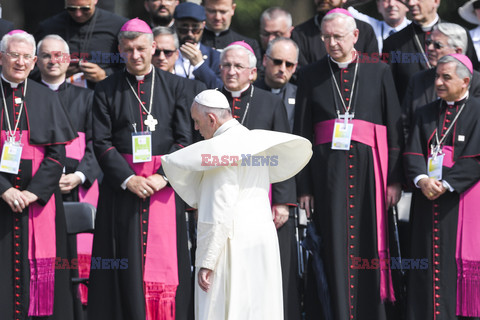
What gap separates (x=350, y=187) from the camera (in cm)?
A: 827

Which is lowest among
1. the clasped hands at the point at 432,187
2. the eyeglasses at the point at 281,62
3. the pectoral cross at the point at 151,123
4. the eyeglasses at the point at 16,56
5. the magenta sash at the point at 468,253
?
the magenta sash at the point at 468,253

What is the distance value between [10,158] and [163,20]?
2.87 m

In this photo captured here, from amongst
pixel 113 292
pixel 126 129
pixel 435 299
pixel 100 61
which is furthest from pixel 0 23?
pixel 435 299

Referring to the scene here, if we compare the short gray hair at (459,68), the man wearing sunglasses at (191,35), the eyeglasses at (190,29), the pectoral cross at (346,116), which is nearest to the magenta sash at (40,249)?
the man wearing sunglasses at (191,35)

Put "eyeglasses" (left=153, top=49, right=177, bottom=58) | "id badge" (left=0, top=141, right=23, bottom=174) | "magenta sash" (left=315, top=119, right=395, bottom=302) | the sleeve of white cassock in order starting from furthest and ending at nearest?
"eyeglasses" (left=153, top=49, right=177, bottom=58), "magenta sash" (left=315, top=119, right=395, bottom=302), "id badge" (left=0, top=141, right=23, bottom=174), the sleeve of white cassock

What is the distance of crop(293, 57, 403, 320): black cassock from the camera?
26.7 ft

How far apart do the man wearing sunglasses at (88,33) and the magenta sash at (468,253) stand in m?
3.47

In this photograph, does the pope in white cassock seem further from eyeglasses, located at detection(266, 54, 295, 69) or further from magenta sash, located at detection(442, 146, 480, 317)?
eyeglasses, located at detection(266, 54, 295, 69)

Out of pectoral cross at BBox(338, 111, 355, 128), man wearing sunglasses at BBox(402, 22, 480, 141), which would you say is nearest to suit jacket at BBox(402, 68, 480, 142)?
man wearing sunglasses at BBox(402, 22, 480, 141)

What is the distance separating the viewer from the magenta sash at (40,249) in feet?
25.7

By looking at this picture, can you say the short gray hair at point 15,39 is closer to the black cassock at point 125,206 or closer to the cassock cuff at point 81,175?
the black cassock at point 125,206

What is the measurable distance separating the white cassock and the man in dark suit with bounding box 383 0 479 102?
2.86 metres

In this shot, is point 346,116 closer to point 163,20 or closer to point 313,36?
point 313,36

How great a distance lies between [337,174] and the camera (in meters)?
8.23
